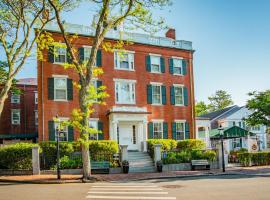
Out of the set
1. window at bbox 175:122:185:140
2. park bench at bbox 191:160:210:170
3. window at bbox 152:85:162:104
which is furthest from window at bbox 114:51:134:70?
park bench at bbox 191:160:210:170

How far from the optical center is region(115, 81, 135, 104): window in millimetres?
27875

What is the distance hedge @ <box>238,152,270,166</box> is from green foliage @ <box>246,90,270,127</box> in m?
4.20

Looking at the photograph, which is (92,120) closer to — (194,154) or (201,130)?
(194,154)

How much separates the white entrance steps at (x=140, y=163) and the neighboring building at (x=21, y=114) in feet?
61.3

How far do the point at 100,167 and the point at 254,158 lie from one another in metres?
12.6

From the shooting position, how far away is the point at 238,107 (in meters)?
55.3

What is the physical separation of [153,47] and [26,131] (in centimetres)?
2068

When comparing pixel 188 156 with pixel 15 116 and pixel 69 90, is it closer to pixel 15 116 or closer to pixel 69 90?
Answer: pixel 69 90

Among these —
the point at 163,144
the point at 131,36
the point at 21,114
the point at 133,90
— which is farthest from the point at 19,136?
the point at 163,144

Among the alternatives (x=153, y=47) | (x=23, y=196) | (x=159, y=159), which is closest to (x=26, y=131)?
(x=153, y=47)

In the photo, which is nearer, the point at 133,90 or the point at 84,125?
the point at 84,125

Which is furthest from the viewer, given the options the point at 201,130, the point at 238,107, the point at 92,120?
the point at 238,107

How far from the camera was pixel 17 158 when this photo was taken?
21031mm

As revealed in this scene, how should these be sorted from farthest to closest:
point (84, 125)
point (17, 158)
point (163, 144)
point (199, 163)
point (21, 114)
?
point (21, 114), point (163, 144), point (199, 163), point (17, 158), point (84, 125)
